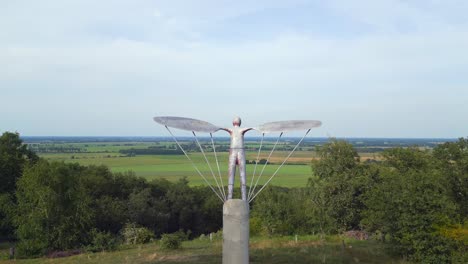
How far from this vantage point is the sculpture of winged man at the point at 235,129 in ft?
47.0

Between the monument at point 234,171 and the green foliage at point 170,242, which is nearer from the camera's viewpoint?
the monument at point 234,171

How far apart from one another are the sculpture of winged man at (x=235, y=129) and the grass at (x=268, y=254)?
8.94m

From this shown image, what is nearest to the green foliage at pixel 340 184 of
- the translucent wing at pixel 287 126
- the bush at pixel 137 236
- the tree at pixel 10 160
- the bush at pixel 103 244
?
the bush at pixel 137 236

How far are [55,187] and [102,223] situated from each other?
18.8 meters

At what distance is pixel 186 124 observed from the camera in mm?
14383

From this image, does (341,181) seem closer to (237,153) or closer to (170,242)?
(170,242)

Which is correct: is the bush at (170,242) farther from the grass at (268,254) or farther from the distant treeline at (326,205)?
the distant treeline at (326,205)

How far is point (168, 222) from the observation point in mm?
61438

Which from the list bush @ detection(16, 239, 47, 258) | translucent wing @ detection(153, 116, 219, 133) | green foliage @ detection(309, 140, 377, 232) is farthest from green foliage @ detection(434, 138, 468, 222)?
bush @ detection(16, 239, 47, 258)

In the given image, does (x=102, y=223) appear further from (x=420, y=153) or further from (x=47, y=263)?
(x=420, y=153)

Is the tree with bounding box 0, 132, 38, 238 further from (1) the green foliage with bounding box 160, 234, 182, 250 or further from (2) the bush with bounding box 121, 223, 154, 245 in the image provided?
(1) the green foliage with bounding box 160, 234, 182, 250

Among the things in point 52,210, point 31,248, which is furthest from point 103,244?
point 52,210

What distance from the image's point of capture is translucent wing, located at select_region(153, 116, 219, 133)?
46.4 feet

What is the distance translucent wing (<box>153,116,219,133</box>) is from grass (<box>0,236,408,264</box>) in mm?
9728
